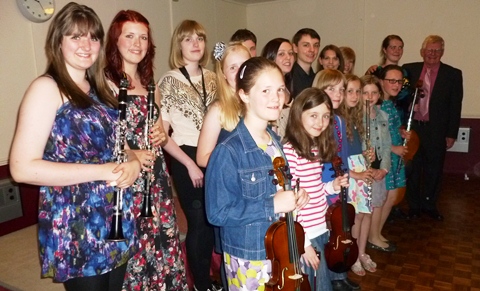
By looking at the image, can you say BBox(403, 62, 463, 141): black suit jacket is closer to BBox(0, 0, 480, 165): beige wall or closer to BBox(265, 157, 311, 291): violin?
BBox(0, 0, 480, 165): beige wall

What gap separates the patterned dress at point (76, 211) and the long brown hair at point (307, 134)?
1122 millimetres

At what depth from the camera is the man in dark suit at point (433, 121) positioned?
4.19 metres

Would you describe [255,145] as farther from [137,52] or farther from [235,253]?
[137,52]

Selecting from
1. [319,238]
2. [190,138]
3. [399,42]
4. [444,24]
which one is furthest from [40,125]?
[444,24]

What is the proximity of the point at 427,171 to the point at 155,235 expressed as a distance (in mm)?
3553

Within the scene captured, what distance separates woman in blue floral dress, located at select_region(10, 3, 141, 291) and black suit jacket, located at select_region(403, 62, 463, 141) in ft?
12.5

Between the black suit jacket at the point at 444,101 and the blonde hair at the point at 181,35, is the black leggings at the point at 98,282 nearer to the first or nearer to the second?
the blonde hair at the point at 181,35

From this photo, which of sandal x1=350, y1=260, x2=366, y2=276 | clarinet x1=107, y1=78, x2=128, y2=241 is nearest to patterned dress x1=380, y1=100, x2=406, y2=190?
sandal x1=350, y1=260, x2=366, y2=276

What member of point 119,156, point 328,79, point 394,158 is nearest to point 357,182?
point 394,158

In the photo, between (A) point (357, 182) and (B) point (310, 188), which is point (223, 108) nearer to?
(B) point (310, 188)

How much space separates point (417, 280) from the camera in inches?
111

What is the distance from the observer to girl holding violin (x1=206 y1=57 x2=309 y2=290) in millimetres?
1503

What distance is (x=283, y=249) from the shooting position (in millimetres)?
1532

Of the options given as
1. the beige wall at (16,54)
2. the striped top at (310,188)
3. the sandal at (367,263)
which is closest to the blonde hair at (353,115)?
the striped top at (310,188)
